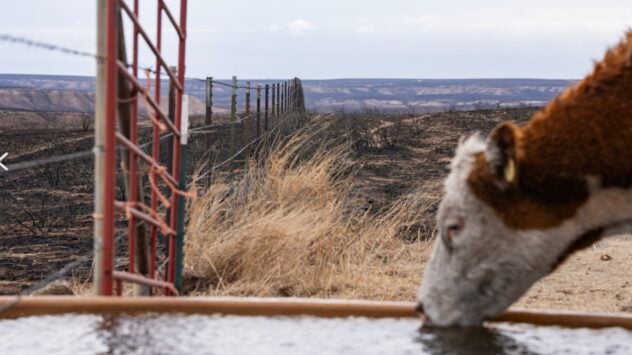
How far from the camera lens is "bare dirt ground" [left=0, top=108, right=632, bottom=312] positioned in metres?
8.18

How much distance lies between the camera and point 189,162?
16.4m

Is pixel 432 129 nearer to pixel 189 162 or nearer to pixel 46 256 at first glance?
pixel 189 162

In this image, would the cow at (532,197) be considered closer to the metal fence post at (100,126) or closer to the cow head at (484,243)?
the cow head at (484,243)

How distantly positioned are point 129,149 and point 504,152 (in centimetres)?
164

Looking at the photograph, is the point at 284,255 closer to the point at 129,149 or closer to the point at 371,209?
the point at 129,149

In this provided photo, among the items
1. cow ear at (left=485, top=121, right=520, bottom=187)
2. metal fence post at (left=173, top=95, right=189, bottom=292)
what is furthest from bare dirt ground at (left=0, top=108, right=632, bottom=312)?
cow ear at (left=485, top=121, right=520, bottom=187)

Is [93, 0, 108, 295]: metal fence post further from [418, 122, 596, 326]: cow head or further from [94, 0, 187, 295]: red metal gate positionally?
[418, 122, 596, 326]: cow head

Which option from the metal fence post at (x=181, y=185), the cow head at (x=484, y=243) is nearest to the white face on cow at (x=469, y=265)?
the cow head at (x=484, y=243)

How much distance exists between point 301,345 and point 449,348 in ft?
1.88

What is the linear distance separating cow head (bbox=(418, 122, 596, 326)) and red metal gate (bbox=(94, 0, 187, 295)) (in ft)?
4.31

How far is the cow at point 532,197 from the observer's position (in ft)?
14.0

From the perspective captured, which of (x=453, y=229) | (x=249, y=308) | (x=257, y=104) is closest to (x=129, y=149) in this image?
(x=249, y=308)

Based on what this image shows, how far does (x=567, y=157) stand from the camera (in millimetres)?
4270

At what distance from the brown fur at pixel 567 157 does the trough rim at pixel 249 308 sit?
403 millimetres
